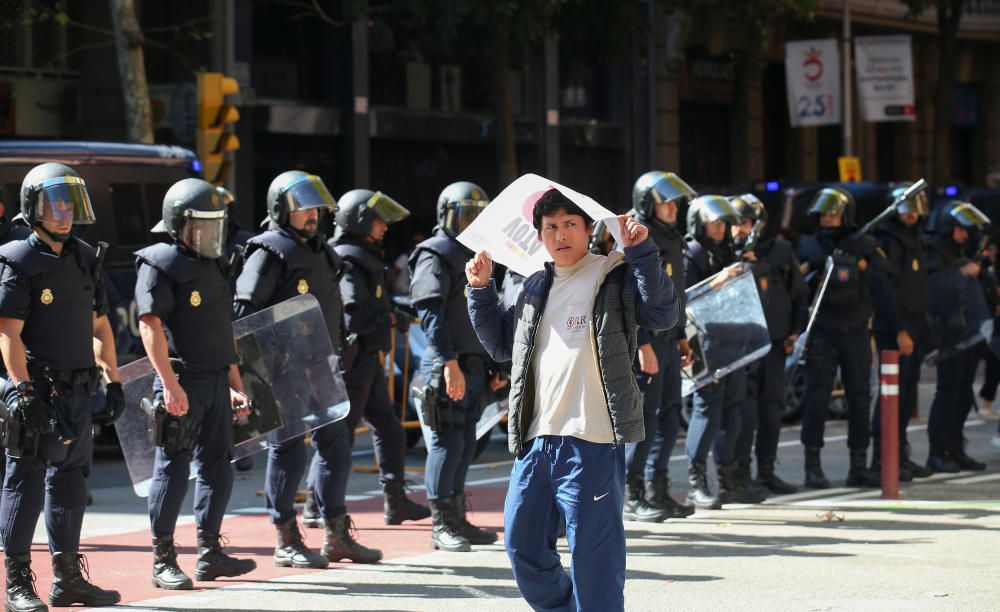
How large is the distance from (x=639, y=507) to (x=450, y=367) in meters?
1.76

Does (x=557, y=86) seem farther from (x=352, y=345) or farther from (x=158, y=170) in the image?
(x=352, y=345)

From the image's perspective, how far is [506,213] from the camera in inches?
249

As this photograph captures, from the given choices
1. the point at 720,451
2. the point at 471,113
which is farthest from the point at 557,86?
the point at 720,451

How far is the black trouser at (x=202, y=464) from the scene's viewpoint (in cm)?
785

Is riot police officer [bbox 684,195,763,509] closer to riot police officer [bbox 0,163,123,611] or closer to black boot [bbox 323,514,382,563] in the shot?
black boot [bbox 323,514,382,563]

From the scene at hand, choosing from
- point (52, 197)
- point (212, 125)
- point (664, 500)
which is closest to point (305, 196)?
point (52, 197)

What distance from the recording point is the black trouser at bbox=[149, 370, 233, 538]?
7.85 m

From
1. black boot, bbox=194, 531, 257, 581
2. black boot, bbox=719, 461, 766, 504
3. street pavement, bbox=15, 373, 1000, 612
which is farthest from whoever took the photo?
black boot, bbox=719, 461, 766, 504

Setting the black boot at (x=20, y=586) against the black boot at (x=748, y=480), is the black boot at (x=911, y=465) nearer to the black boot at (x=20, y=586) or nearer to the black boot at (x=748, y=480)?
the black boot at (x=748, y=480)

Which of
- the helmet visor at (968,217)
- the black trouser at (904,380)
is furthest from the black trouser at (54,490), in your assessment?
the helmet visor at (968,217)

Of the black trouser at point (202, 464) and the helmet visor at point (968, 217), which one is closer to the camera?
the black trouser at point (202, 464)

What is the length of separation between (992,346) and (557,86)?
13774 mm

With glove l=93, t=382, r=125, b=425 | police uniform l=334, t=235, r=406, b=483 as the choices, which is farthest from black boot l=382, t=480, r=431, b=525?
glove l=93, t=382, r=125, b=425

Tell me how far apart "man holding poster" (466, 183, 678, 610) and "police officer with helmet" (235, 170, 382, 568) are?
8.12 feet
